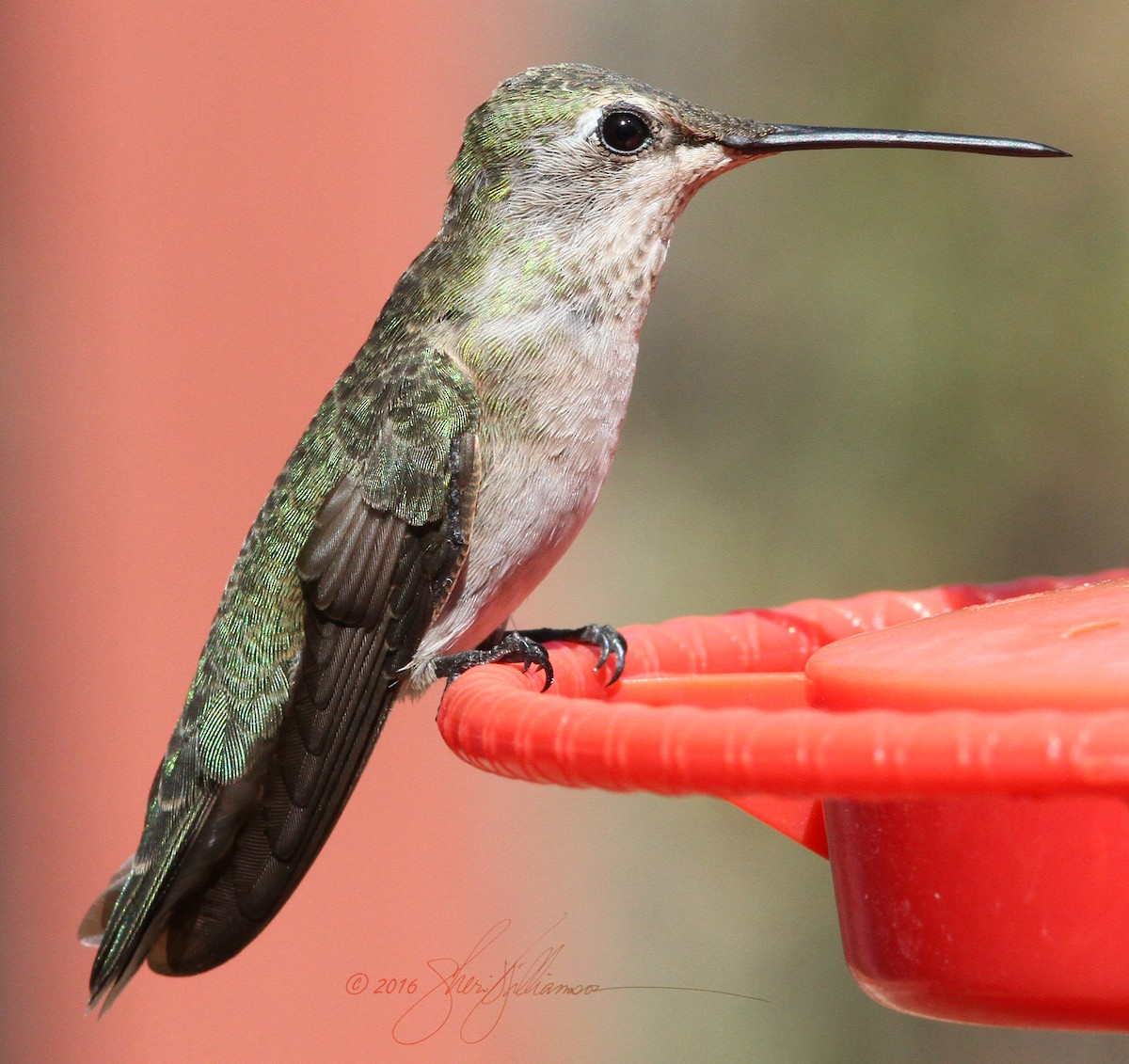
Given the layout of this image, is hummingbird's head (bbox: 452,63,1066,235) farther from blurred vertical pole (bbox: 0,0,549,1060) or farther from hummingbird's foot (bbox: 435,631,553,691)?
blurred vertical pole (bbox: 0,0,549,1060)

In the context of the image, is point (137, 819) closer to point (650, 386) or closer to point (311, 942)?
point (311, 942)

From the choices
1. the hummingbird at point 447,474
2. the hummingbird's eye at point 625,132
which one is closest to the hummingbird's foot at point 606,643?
the hummingbird at point 447,474

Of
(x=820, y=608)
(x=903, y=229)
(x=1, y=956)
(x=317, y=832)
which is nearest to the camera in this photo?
(x=820, y=608)

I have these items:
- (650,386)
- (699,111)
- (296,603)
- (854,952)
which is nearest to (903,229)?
(650,386)

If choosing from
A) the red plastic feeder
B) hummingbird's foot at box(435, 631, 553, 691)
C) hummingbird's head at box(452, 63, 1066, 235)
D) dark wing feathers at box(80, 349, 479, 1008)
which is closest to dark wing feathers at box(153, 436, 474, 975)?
dark wing feathers at box(80, 349, 479, 1008)

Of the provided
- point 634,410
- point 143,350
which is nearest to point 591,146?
point 143,350

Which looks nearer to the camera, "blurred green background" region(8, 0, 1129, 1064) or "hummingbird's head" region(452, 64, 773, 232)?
"hummingbird's head" region(452, 64, 773, 232)
